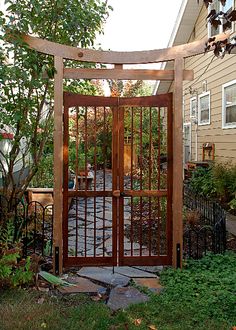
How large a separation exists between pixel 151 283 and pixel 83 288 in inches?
26.9

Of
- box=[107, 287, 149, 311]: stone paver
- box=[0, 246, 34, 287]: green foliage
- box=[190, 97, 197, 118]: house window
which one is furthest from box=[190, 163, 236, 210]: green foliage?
box=[0, 246, 34, 287]: green foliage

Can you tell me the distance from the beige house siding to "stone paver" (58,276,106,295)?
5567mm

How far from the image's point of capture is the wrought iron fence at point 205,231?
462cm

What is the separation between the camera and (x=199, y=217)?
6.46 m

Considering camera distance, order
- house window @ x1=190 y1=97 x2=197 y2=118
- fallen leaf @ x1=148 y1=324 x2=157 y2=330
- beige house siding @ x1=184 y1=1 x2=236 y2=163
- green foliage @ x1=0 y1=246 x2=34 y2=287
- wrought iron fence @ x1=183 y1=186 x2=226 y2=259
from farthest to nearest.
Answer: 1. house window @ x1=190 y1=97 x2=197 y2=118
2. beige house siding @ x1=184 y1=1 x2=236 y2=163
3. wrought iron fence @ x1=183 y1=186 x2=226 y2=259
4. green foliage @ x1=0 y1=246 x2=34 y2=287
5. fallen leaf @ x1=148 y1=324 x2=157 y2=330

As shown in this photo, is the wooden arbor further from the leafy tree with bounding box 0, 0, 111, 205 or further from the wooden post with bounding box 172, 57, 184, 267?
the leafy tree with bounding box 0, 0, 111, 205

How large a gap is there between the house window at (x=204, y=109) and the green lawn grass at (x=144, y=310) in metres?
7.66

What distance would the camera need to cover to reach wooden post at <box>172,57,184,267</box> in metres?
4.03

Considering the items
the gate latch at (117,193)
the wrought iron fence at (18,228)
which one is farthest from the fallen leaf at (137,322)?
the wrought iron fence at (18,228)

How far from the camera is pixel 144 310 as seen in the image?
3049 mm

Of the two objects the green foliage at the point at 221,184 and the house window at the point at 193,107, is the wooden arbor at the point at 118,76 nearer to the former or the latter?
the green foliage at the point at 221,184

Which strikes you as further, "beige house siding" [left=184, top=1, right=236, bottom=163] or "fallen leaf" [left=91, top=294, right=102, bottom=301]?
"beige house siding" [left=184, top=1, right=236, bottom=163]

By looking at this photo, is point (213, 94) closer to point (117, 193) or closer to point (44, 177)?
point (44, 177)

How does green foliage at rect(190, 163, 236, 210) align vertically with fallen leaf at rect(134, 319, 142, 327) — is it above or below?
above
